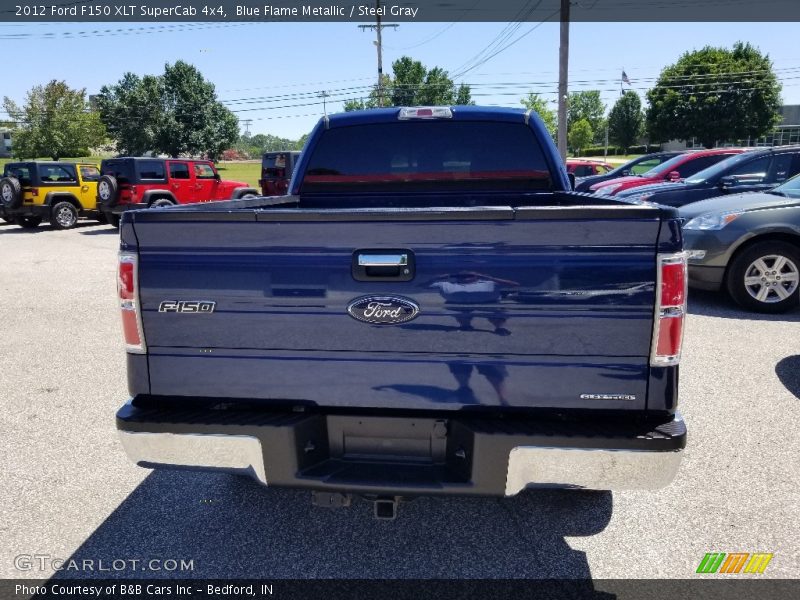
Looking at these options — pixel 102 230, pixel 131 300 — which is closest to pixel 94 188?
pixel 102 230

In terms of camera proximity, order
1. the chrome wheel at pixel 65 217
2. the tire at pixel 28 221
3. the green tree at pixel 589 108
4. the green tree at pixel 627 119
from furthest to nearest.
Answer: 1. the green tree at pixel 589 108
2. the green tree at pixel 627 119
3. the tire at pixel 28 221
4. the chrome wheel at pixel 65 217

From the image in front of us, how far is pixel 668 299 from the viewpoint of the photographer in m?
2.14

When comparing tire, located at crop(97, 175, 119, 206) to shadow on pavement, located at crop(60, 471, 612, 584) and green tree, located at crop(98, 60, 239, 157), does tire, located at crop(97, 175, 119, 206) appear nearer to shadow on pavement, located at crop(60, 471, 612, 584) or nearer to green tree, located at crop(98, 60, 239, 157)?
shadow on pavement, located at crop(60, 471, 612, 584)

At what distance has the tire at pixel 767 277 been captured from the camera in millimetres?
6820

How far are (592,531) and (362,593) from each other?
3.90 ft

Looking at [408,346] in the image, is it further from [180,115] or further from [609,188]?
[180,115]

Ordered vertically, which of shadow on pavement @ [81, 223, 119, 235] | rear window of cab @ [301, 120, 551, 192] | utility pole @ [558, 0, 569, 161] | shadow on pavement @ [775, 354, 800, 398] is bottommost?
shadow on pavement @ [775, 354, 800, 398]

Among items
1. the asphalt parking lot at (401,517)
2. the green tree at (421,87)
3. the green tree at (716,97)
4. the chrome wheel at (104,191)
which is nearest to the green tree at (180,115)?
the green tree at (421,87)

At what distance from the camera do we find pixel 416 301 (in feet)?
7.17

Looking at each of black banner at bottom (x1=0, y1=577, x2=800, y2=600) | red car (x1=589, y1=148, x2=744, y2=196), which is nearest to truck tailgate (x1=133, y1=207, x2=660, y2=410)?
black banner at bottom (x1=0, y1=577, x2=800, y2=600)

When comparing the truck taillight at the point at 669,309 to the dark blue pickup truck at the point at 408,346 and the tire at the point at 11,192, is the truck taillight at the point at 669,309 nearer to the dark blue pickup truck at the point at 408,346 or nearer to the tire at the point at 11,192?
the dark blue pickup truck at the point at 408,346

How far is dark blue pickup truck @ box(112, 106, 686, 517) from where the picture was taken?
83.9 inches

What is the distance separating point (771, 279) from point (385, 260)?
644 cm

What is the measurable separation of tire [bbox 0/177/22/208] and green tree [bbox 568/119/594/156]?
10069 centimetres
